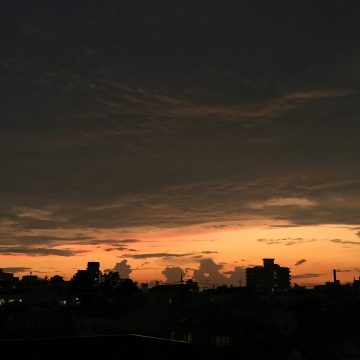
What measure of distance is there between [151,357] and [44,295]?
262 feet

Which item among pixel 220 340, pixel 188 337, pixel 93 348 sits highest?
pixel 93 348

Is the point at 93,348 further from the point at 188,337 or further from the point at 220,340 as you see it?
the point at 220,340

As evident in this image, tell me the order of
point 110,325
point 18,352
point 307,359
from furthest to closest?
1. point 110,325
2. point 307,359
3. point 18,352

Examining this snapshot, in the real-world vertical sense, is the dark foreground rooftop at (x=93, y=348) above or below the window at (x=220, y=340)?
above

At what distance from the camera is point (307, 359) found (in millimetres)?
39219

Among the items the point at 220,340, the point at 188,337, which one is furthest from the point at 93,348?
the point at 220,340

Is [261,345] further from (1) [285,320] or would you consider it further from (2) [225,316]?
(1) [285,320]

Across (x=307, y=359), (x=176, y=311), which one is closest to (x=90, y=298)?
(x=176, y=311)

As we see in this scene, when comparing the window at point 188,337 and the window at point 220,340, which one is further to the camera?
the window at point 188,337

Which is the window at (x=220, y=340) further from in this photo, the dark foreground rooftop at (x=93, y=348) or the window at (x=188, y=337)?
the dark foreground rooftop at (x=93, y=348)

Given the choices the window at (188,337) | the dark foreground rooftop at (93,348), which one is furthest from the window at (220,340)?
the dark foreground rooftop at (93,348)

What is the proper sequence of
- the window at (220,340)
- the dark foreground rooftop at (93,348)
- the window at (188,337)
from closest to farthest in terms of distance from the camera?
1. the dark foreground rooftop at (93,348)
2. the window at (220,340)
3. the window at (188,337)

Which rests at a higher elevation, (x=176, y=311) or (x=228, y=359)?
(x=176, y=311)

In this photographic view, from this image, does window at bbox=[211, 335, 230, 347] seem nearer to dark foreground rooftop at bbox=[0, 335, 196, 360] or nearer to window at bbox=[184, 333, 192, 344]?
window at bbox=[184, 333, 192, 344]
